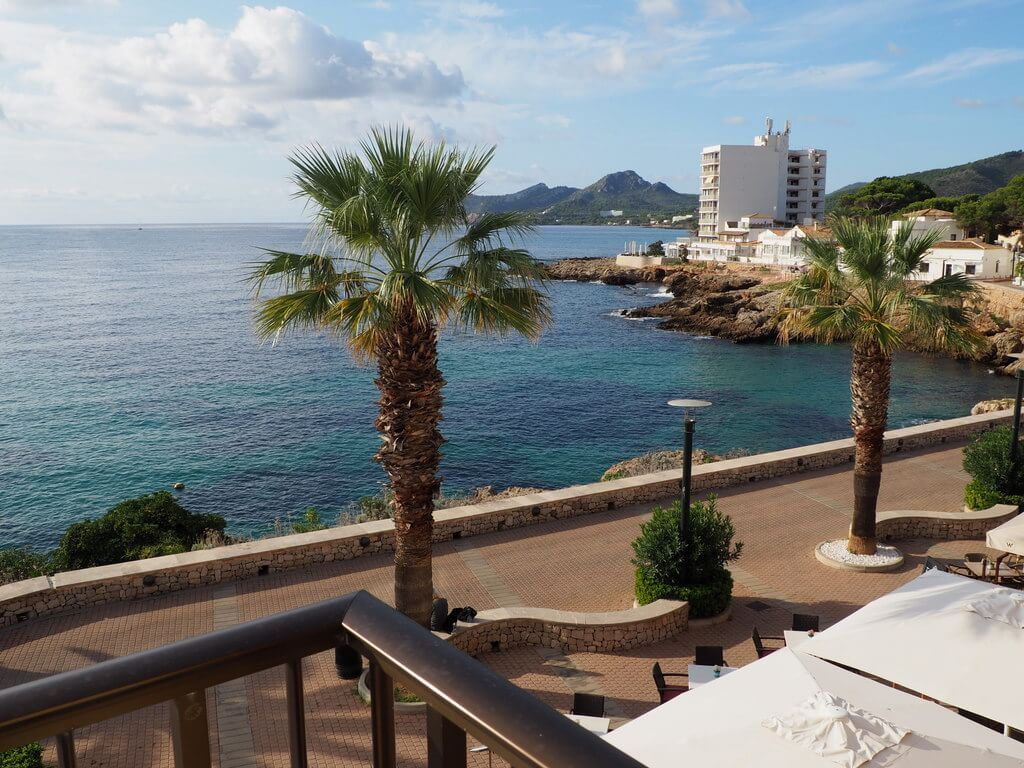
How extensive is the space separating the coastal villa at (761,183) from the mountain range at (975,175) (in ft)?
101

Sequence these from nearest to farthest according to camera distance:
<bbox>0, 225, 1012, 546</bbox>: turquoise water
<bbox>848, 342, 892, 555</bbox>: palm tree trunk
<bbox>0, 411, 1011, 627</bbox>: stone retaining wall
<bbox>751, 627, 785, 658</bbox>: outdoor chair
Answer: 1. <bbox>751, 627, 785, 658</bbox>: outdoor chair
2. <bbox>0, 411, 1011, 627</bbox>: stone retaining wall
3. <bbox>848, 342, 892, 555</bbox>: palm tree trunk
4. <bbox>0, 225, 1012, 546</bbox>: turquoise water

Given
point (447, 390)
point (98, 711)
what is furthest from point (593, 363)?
point (98, 711)

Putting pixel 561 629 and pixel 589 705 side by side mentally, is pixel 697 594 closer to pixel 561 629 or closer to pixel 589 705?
pixel 561 629

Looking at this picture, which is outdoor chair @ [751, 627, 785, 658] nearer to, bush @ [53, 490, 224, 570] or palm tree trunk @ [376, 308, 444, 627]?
palm tree trunk @ [376, 308, 444, 627]

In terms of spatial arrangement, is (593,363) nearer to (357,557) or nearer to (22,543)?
(22,543)

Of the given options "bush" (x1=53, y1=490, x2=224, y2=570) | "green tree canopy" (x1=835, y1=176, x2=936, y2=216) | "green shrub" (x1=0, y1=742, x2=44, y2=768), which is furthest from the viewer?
"green tree canopy" (x1=835, y1=176, x2=936, y2=216)

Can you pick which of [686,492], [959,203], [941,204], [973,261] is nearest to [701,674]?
[686,492]

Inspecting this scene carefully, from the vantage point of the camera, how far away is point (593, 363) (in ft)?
184

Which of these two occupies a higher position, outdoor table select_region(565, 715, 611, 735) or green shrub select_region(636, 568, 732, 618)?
outdoor table select_region(565, 715, 611, 735)

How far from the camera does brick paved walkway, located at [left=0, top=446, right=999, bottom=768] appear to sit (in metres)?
9.86

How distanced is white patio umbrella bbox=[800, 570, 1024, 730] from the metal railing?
9.25 metres

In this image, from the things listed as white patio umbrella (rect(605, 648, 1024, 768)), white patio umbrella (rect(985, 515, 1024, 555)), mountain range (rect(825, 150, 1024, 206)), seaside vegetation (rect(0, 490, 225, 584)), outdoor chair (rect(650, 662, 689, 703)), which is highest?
mountain range (rect(825, 150, 1024, 206))

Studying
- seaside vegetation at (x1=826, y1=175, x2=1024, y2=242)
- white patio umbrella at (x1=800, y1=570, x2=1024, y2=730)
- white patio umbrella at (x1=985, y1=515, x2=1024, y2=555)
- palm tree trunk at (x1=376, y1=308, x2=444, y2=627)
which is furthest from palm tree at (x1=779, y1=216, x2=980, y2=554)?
seaside vegetation at (x1=826, y1=175, x2=1024, y2=242)

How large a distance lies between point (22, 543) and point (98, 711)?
2984cm
